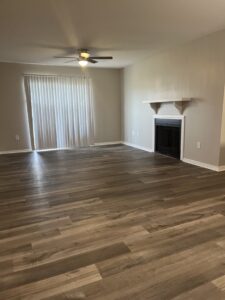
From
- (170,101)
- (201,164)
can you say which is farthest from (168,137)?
(201,164)

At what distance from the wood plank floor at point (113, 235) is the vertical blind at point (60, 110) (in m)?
2.54

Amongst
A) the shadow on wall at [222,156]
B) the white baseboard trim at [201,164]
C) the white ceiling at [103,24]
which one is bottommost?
the white baseboard trim at [201,164]

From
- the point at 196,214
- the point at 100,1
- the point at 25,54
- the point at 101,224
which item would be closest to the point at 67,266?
the point at 101,224

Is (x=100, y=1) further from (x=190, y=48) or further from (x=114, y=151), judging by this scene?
(x=114, y=151)

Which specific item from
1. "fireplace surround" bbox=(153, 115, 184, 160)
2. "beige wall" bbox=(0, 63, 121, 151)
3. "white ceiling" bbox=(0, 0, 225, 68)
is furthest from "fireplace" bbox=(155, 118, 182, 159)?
"beige wall" bbox=(0, 63, 121, 151)

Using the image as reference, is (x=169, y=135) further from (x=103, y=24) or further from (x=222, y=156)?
(x=103, y=24)

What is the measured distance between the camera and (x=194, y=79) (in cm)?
441

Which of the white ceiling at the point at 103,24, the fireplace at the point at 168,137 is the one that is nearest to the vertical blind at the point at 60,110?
the white ceiling at the point at 103,24

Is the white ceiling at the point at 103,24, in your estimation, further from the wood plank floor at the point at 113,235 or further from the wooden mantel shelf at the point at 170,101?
the wood plank floor at the point at 113,235

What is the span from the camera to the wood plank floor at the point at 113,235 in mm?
1541

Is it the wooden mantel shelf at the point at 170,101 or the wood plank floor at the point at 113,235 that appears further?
the wooden mantel shelf at the point at 170,101

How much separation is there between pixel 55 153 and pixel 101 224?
407 cm

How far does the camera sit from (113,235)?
2.15m

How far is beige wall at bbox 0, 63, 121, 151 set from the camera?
5.97m
